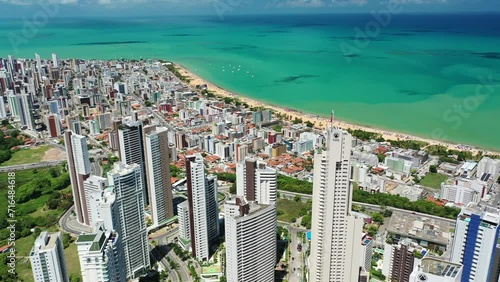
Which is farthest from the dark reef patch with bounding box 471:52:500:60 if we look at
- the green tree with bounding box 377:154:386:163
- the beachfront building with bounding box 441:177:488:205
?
the beachfront building with bounding box 441:177:488:205

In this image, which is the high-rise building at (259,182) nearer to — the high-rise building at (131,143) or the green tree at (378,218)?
the high-rise building at (131,143)

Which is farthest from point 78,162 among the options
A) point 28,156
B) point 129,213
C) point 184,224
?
point 28,156

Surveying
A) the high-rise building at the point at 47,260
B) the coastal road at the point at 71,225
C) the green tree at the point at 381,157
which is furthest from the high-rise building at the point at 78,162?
the green tree at the point at 381,157

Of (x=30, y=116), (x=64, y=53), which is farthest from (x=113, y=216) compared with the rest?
(x=64, y=53)

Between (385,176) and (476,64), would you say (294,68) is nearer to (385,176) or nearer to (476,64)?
(476,64)

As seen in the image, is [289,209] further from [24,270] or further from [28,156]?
[28,156]
